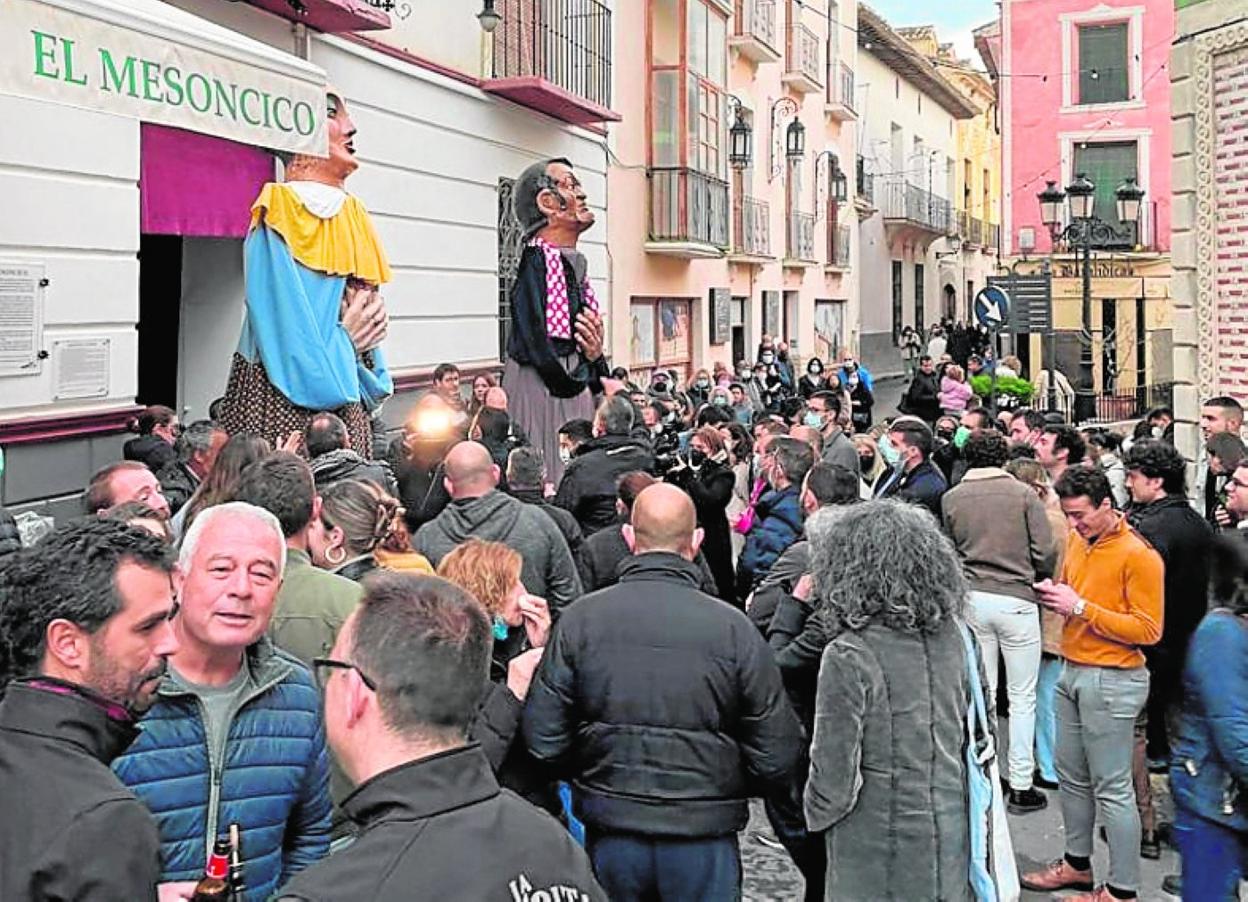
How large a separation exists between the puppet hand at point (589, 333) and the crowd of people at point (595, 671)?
1.29m

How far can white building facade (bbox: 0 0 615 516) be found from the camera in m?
5.11

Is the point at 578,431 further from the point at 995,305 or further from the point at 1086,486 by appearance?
the point at 995,305

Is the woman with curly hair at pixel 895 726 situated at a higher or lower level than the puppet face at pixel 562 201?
lower

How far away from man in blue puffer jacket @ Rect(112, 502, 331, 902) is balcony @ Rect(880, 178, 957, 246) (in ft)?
112

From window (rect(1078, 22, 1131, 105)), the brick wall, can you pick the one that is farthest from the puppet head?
window (rect(1078, 22, 1131, 105))

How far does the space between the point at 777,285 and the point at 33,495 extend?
66.7ft

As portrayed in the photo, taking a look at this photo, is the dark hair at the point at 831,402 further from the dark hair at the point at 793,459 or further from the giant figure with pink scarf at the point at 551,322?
the dark hair at the point at 793,459

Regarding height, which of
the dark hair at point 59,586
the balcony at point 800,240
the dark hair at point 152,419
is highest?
the balcony at point 800,240

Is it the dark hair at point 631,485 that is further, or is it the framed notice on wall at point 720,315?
the framed notice on wall at point 720,315

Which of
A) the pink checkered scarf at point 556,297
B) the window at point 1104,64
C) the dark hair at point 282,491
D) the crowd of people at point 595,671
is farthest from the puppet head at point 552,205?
the window at point 1104,64

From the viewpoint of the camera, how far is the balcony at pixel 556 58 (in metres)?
13.2

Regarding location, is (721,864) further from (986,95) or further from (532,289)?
(986,95)

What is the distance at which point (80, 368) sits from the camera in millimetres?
7367

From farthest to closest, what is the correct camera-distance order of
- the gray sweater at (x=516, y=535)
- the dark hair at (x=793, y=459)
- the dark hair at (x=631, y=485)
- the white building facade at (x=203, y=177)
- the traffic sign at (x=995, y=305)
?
the traffic sign at (x=995, y=305)
the dark hair at (x=793, y=459)
the dark hair at (x=631, y=485)
the white building facade at (x=203, y=177)
the gray sweater at (x=516, y=535)
